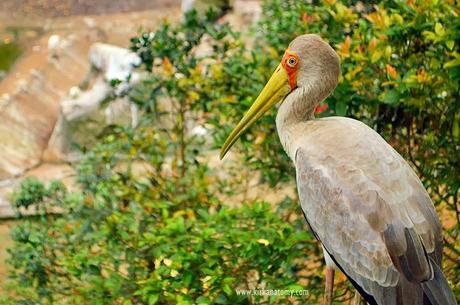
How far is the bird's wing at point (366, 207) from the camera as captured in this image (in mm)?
2471

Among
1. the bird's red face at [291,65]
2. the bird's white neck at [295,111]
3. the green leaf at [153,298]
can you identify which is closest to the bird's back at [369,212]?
the bird's white neck at [295,111]

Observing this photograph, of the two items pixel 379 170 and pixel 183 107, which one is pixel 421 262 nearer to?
pixel 379 170

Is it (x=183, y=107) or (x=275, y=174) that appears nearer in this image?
(x=275, y=174)

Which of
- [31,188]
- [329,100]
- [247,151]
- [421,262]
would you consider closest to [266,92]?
[329,100]

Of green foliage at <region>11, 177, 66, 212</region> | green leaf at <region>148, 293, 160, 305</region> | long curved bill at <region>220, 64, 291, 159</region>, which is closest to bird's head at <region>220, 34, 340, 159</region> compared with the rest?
long curved bill at <region>220, 64, 291, 159</region>

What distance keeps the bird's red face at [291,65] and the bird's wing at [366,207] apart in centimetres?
27

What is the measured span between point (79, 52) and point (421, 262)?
761cm

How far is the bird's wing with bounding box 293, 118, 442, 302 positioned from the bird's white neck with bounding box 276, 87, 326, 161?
0.14m

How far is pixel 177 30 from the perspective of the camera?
13.9 feet

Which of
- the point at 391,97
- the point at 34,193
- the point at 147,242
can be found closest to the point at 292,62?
the point at 391,97

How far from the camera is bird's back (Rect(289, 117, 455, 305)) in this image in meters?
2.47

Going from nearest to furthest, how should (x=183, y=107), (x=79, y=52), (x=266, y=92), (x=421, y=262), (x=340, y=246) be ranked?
(x=421, y=262), (x=340, y=246), (x=266, y=92), (x=183, y=107), (x=79, y=52)

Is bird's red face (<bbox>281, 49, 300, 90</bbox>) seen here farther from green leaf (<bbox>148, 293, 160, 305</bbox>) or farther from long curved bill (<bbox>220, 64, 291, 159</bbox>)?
green leaf (<bbox>148, 293, 160, 305</bbox>)

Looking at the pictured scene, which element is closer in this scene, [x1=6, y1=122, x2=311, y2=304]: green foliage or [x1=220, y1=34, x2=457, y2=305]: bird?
[x1=220, y1=34, x2=457, y2=305]: bird
